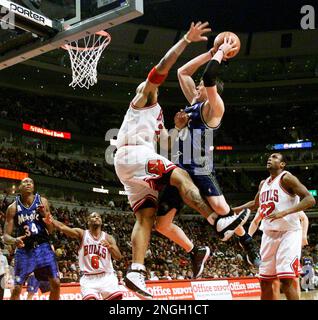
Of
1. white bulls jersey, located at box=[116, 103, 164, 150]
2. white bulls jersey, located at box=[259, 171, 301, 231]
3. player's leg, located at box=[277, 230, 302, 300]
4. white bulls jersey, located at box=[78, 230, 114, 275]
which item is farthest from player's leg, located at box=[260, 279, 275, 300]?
white bulls jersey, located at box=[116, 103, 164, 150]

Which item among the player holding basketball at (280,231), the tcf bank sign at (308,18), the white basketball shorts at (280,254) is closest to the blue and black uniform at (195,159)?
the player holding basketball at (280,231)

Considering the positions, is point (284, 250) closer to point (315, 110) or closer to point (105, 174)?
point (105, 174)

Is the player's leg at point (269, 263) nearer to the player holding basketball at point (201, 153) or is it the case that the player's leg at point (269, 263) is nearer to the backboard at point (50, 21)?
the player holding basketball at point (201, 153)

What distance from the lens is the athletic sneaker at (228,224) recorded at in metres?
4.60

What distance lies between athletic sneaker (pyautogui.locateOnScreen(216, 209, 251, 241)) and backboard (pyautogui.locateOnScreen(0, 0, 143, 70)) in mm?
3430

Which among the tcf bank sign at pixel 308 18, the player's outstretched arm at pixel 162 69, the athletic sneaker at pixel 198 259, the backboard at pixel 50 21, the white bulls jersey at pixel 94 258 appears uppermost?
the tcf bank sign at pixel 308 18

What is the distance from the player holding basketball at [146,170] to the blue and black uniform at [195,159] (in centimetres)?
19

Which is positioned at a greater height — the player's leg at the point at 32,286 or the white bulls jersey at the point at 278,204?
the white bulls jersey at the point at 278,204

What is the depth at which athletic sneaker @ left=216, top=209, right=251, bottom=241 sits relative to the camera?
4602 mm

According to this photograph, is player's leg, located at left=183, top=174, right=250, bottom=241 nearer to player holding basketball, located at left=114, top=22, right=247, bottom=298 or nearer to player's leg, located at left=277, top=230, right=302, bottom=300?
player holding basketball, located at left=114, top=22, right=247, bottom=298

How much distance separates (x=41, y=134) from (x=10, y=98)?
2.51 meters

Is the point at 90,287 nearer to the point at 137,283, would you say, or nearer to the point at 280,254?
the point at 280,254

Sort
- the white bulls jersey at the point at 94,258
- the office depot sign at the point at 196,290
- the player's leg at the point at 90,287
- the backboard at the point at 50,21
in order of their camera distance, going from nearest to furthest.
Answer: the backboard at the point at 50,21
the player's leg at the point at 90,287
the white bulls jersey at the point at 94,258
the office depot sign at the point at 196,290
